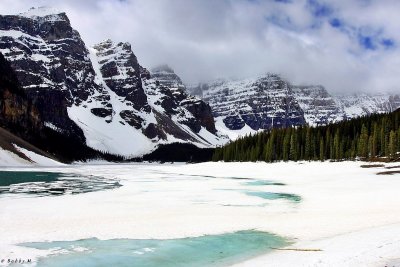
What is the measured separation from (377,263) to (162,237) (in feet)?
32.5

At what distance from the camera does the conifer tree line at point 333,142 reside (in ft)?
319

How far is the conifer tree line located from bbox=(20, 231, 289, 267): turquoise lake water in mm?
67349

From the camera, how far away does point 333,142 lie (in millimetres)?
111250

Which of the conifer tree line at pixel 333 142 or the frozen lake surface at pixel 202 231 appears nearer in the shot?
the frozen lake surface at pixel 202 231

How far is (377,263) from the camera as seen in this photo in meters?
14.5

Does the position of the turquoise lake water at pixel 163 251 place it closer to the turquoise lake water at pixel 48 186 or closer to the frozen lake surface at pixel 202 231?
the frozen lake surface at pixel 202 231

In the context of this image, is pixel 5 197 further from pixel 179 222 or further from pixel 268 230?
pixel 268 230

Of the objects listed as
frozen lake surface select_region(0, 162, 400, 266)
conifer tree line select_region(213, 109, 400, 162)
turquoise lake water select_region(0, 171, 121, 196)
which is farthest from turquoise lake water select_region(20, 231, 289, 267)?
conifer tree line select_region(213, 109, 400, 162)

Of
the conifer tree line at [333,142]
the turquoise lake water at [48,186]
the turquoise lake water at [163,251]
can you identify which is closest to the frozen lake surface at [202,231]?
the turquoise lake water at [163,251]

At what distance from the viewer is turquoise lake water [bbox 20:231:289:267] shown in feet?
53.7

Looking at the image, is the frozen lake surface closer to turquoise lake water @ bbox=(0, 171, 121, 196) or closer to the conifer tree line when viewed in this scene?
turquoise lake water @ bbox=(0, 171, 121, 196)

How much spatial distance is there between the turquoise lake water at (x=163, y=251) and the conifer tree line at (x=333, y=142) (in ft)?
221

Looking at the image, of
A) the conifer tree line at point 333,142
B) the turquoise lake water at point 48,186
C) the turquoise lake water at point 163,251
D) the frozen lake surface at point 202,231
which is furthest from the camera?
the conifer tree line at point 333,142

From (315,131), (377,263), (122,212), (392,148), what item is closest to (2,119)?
(315,131)
